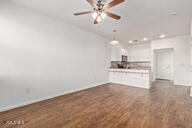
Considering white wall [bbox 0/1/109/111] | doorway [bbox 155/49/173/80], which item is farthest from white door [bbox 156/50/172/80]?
white wall [bbox 0/1/109/111]

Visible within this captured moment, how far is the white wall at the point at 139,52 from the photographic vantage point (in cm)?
628

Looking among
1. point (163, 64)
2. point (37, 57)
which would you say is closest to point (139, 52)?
point (163, 64)

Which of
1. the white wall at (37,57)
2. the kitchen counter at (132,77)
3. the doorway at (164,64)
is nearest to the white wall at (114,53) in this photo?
the kitchen counter at (132,77)

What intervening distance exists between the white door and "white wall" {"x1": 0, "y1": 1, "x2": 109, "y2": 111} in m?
5.91

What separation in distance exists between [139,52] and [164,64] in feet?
Answer: 6.74

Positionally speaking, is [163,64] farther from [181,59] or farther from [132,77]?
[132,77]

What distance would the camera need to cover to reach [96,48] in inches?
193

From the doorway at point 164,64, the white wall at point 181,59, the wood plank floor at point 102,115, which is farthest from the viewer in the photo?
the doorway at point 164,64

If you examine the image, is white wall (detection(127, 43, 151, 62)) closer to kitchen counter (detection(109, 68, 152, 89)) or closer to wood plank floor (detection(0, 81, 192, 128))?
kitchen counter (detection(109, 68, 152, 89))

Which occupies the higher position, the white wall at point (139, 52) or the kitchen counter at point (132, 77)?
the white wall at point (139, 52)

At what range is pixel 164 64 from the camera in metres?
6.50

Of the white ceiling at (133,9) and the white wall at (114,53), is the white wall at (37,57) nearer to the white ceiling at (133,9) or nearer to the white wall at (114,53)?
the white ceiling at (133,9)

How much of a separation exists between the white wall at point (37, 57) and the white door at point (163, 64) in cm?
591

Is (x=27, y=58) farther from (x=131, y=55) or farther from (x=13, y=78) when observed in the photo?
(x=131, y=55)
